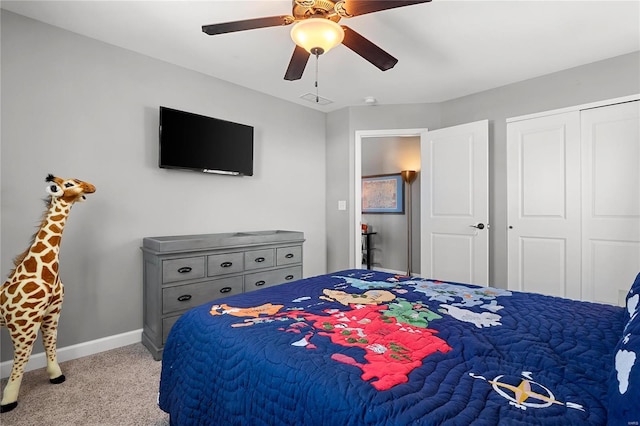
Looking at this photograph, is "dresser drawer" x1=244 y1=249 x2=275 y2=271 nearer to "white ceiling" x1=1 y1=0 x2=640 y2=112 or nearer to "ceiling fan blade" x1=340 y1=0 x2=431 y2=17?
"white ceiling" x1=1 y1=0 x2=640 y2=112

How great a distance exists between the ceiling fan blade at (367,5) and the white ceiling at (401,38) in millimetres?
626

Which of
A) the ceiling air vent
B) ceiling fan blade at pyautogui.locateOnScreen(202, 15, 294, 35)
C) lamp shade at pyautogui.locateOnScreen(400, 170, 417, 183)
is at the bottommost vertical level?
lamp shade at pyautogui.locateOnScreen(400, 170, 417, 183)

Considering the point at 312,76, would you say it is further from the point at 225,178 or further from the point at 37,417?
the point at 37,417

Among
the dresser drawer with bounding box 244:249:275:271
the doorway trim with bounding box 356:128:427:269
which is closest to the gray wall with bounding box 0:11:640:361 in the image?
the doorway trim with bounding box 356:128:427:269

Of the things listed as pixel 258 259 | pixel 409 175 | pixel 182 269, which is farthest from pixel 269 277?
pixel 409 175

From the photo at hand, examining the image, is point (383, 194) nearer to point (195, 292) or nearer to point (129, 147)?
point (195, 292)

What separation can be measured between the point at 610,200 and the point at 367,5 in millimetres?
2818

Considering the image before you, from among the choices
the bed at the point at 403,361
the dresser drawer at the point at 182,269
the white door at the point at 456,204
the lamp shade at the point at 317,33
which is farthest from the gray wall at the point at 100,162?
the white door at the point at 456,204

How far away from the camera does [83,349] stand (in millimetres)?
2617

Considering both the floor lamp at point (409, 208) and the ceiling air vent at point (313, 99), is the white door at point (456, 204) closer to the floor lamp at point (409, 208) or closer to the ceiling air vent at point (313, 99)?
the ceiling air vent at point (313, 99)

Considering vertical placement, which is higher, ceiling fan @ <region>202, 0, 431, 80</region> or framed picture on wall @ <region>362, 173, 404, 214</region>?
ceiling fan @ <region>202, 0, 431, 80</region>

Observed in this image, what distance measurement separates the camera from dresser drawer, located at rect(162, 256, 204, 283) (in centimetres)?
262

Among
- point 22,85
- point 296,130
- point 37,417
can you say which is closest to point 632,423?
point 37,417

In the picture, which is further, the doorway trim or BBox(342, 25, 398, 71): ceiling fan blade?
the doorway trim
